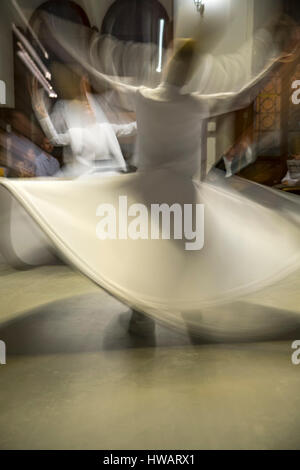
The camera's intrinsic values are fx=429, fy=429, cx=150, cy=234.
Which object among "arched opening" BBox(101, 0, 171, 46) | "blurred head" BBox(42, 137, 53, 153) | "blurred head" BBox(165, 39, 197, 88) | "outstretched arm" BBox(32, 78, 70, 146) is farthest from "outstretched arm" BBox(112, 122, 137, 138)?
"blurred head" BBox(42, 137, 53, 153)

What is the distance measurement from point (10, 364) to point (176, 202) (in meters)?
0.78

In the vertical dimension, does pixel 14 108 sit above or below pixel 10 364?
above

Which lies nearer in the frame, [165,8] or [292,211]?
[292,211]

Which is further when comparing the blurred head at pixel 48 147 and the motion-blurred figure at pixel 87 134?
the blurred head at pixel 48 147

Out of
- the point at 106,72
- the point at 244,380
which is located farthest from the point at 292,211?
the point at 106,72

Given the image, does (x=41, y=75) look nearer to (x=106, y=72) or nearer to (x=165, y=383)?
(x=106, y=72)

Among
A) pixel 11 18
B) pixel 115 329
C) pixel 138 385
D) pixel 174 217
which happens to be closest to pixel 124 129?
pixel 11 18

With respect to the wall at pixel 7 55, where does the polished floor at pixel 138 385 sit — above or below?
below

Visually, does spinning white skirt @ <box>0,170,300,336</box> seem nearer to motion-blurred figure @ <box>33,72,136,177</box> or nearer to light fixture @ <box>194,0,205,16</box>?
light fixture @ <box>194,0,205,16</box>

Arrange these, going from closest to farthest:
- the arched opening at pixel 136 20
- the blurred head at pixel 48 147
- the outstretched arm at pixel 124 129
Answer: the arched opening at pixel 136 20 < the outstretched arm at pixel 124 129 < the blurred head at pixel 48 147

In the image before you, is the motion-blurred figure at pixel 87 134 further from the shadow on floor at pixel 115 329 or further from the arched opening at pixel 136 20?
the shadow on floor at pixel 115 329

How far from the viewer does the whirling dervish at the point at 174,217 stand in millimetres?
1430

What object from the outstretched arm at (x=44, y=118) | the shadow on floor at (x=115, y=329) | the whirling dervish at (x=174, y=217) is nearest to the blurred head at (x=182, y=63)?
the whirling dervish at (x=174, y=217)

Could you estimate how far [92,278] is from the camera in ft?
4.46
